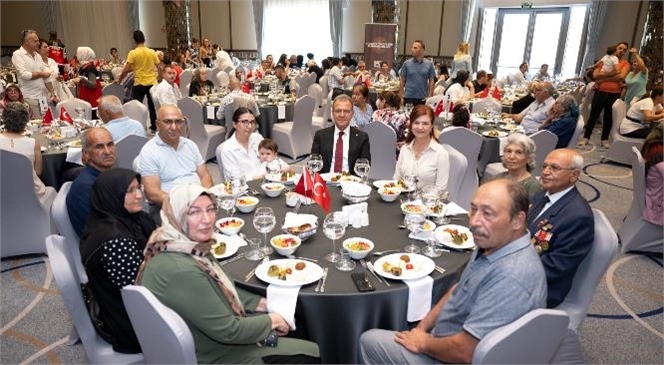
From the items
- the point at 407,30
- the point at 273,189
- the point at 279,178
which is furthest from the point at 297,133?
the point at 407,30

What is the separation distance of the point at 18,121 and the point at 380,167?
338cm

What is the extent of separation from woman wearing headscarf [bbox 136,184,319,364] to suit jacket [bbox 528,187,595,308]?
1267 millimetres

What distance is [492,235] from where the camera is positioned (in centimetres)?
175

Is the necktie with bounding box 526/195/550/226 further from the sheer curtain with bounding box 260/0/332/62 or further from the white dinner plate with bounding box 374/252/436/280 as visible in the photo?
the sheer curtain with bounding box 260/0/332/62

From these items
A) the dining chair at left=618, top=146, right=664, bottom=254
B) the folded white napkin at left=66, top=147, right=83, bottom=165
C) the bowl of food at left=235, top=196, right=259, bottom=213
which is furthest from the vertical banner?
the bowl of food at left=235, top=196, right=259, bottom=213

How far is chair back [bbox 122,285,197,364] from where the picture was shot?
1.42 metres

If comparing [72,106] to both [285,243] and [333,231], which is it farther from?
[333,231]

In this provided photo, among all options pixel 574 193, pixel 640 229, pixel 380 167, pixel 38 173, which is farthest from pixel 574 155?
pixel 38 173

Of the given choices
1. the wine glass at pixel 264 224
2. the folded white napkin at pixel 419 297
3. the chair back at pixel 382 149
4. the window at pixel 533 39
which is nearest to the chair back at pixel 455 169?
the chair back at pixel 382 149

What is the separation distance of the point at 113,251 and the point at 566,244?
6.95 feet

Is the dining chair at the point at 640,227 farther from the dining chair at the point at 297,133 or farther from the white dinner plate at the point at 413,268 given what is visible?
the dining chair at the point at 297,133

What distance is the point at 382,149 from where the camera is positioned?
16.0ft

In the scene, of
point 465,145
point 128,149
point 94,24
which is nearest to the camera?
point 128,149

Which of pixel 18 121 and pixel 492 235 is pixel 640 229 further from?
pixel 18 121
